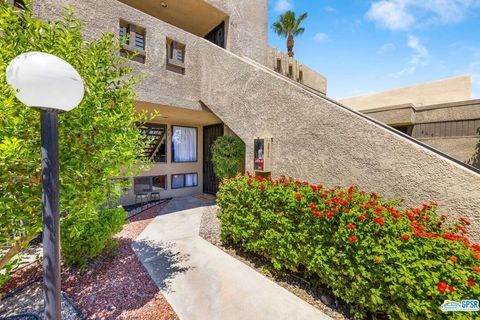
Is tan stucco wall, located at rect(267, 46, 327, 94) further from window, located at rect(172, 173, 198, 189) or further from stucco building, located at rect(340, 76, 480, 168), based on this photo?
window, located at rect(172, 173, 198, 189)

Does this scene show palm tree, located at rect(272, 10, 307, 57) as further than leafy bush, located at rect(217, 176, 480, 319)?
Yes

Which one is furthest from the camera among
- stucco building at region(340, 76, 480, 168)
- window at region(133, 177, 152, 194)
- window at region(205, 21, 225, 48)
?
window at region(133, 177, 152, 194)

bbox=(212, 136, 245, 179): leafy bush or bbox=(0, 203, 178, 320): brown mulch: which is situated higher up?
bbox=(212, 136, 245, 179): leafy bush

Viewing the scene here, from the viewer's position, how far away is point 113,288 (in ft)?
12.8

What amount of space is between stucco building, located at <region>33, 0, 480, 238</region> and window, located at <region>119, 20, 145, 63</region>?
0.11 ft

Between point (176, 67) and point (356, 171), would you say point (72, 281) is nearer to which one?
point (356, 171)

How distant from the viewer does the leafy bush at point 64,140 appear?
2.46m

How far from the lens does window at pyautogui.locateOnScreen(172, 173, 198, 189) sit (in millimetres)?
11477

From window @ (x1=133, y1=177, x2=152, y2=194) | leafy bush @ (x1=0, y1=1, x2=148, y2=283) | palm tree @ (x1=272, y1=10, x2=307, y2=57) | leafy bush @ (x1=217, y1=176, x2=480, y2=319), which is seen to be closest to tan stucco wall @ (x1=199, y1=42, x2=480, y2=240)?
leafy bush @ (x1=217, y1=176, x2=480, y2=319)

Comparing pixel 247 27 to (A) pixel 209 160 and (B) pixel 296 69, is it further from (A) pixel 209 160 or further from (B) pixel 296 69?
(A) pixel 209 160

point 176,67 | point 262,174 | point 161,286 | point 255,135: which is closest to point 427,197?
point 262,174

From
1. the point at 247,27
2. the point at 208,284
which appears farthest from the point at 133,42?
the point at 208,284

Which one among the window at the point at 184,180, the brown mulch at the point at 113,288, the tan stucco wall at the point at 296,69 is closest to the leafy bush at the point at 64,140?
the brown mulch at the point at 113,288

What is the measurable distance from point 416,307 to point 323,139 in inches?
134
